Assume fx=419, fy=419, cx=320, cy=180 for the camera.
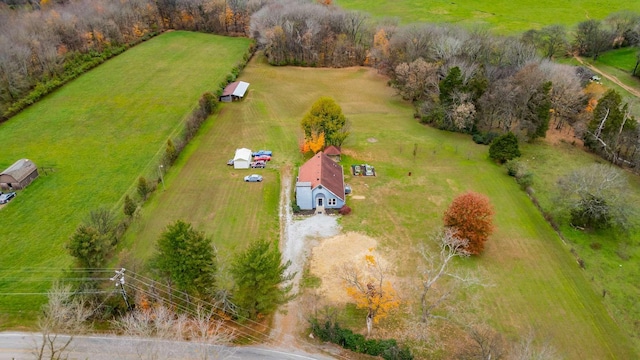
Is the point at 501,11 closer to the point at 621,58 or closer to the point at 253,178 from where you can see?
the point at 621,58

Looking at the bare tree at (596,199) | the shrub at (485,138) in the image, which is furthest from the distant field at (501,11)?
the bare tree at (596,199)

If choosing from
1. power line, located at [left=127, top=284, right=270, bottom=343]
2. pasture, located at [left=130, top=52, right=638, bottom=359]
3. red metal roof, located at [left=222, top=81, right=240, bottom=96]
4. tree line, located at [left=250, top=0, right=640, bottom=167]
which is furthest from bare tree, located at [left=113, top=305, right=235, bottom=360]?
red metal roof, located at [left=222, top=81, right=240, bottom=96]

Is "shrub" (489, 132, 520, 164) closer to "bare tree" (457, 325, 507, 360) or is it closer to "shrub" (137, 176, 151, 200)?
"bare tree" (457, 325, 507, 360)

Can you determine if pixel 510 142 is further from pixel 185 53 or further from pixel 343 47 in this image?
pixel 185 53

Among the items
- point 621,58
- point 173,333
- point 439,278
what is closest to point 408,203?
point 439,278


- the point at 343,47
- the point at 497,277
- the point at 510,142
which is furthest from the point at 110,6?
the point at 497,277

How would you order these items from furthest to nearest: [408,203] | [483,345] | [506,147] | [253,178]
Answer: [506,147]
[253,178]
[408,203]
[483,345]
